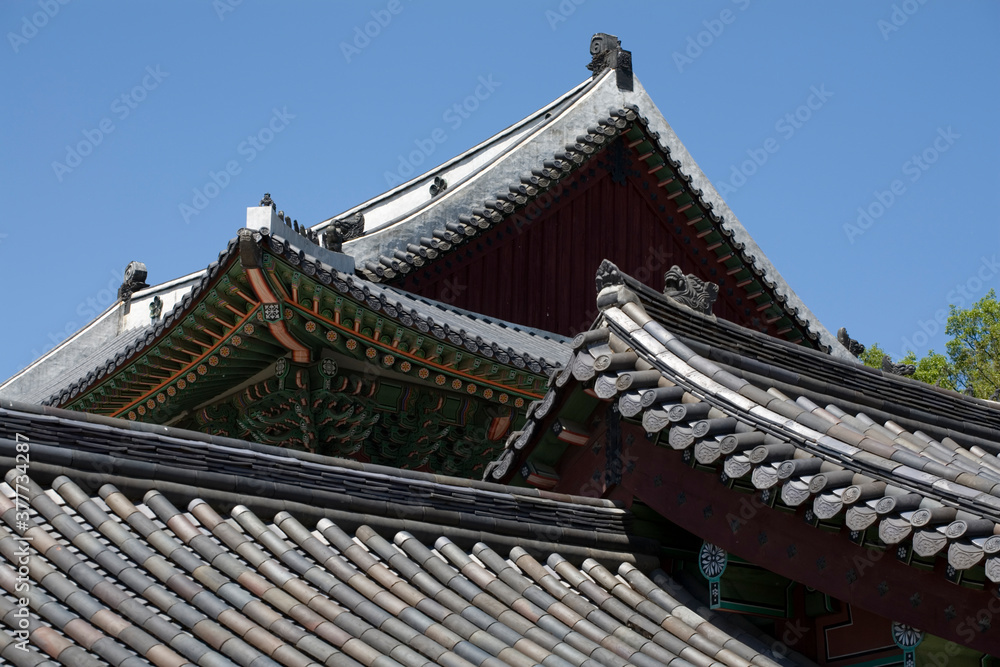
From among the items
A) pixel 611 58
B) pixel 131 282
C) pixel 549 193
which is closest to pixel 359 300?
pixel 549 193

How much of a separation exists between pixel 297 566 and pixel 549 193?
9089 millimetres

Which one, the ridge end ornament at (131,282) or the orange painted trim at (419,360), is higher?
the ridge end ornament at (131,282)

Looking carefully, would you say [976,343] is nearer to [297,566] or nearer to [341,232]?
[341,232]

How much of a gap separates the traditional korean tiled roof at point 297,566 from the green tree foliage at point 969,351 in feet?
67.7

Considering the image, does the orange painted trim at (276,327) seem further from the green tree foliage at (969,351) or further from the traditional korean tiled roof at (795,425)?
the green tree foliage at (969,351)

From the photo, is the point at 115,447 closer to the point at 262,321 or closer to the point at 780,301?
the point at 262,321

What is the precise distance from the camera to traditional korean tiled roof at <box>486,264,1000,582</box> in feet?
15.5

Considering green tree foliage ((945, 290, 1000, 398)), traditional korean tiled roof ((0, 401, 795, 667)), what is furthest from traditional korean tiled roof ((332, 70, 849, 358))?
green tree foliage ((945, 290, 1000, 398))

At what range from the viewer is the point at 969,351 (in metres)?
25.6

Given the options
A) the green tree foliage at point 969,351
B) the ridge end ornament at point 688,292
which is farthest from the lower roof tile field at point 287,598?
the green tree foliage at point 969,351

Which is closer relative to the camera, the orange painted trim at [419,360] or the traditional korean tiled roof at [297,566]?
the traditional korean tiled roof at [297,566]

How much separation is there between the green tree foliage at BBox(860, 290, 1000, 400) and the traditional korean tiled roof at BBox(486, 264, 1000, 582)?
Answer: 18.7 m

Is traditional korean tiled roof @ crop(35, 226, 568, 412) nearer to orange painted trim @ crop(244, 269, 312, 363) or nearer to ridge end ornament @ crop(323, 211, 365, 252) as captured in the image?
orange painted trim @ crop(244, 269, 312, 363)

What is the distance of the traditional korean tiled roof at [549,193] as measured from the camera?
12555mm
